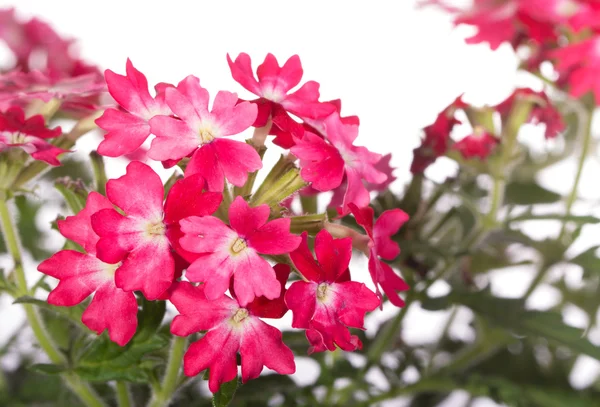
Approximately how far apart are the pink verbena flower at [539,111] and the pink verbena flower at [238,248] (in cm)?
51

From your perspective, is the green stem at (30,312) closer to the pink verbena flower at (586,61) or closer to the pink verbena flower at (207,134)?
the pink verbena flower at (207,134)

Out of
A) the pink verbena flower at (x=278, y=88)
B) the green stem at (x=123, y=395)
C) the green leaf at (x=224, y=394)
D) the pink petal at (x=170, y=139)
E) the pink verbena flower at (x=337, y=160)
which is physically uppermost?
the pink verbena flower at (x=278, y=88)

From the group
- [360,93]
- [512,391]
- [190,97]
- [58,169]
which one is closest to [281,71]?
[190,97]

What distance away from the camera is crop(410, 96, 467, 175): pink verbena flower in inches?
31.9

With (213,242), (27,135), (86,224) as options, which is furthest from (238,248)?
(27,135)

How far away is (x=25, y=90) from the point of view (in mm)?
665

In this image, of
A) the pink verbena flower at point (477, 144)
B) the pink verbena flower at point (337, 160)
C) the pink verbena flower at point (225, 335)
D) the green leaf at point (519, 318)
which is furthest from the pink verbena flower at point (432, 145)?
the pink verbena flower at point (225, 335)

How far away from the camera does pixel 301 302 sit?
47 centimetres

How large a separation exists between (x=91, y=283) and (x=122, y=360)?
0.40 ft

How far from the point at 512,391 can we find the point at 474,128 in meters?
0.33

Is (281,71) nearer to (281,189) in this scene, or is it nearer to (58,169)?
(281,189)

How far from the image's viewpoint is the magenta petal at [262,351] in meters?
0.48

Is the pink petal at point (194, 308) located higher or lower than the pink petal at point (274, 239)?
lower

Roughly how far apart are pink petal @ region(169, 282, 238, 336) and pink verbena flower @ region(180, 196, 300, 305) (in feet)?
0.08
